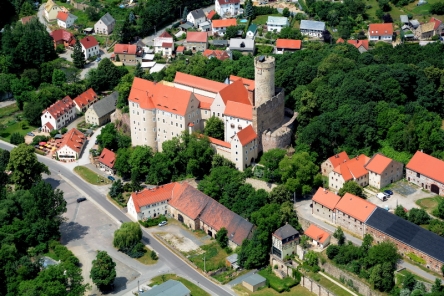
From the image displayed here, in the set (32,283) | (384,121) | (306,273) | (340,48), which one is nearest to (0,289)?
(32,283)

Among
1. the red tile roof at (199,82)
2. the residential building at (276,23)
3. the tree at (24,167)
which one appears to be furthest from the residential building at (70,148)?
the residential building at (276,23)

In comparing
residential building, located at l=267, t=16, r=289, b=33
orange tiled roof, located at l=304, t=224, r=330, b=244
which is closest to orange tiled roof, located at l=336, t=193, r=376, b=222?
orange tiled roof, located at l=304, t=224, r=330, b=244

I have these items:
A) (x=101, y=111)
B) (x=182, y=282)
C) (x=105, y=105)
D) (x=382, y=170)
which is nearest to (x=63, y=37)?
(x=105, y=105)

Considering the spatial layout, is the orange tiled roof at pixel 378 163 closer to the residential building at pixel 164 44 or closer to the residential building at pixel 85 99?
the residential building at pixel 85 99

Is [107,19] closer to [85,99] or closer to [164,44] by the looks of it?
[164,44]

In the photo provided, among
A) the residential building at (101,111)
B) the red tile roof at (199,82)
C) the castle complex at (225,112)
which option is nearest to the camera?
the castle complex at (225,112)

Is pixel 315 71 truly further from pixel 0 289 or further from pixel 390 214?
pixel 0 289
